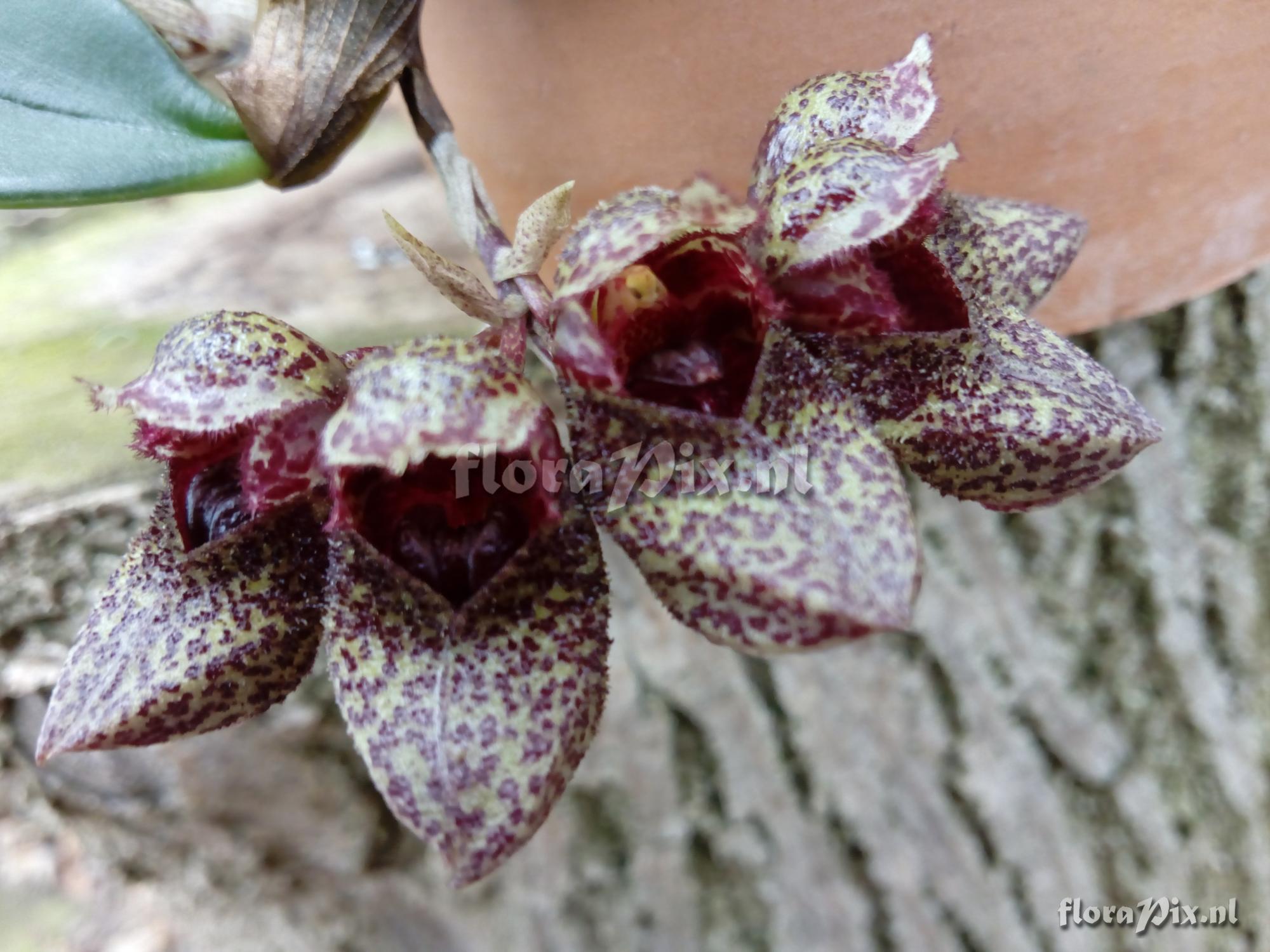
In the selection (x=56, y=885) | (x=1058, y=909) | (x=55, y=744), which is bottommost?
(x=56, y=885)

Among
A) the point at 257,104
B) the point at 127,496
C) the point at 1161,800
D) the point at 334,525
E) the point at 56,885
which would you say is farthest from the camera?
the point at 56,885

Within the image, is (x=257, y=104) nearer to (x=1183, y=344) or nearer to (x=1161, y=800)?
(x=1183, y=344)

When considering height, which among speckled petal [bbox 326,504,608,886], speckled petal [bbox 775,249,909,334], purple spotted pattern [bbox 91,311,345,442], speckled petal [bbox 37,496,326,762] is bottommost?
speckled petal [bbox 37,496,326,762]

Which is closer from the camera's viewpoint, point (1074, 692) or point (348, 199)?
point (1074, 692)

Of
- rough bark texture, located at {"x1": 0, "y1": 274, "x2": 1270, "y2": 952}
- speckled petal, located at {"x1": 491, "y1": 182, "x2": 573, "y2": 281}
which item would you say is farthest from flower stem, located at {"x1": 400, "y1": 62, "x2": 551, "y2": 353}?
rough bark texture, located at {"x1": 0, "y1": 274, "x2": 1270, "y2": 952}

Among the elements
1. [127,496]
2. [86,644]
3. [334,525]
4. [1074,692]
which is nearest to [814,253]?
[334,525]

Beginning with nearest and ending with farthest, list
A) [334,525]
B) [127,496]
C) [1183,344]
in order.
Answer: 1. [334,525]
2. [127,496]
3. [1183,344]

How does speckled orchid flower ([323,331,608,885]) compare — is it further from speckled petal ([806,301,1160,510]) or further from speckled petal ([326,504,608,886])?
speckled petal ([806,301,1160,510])
